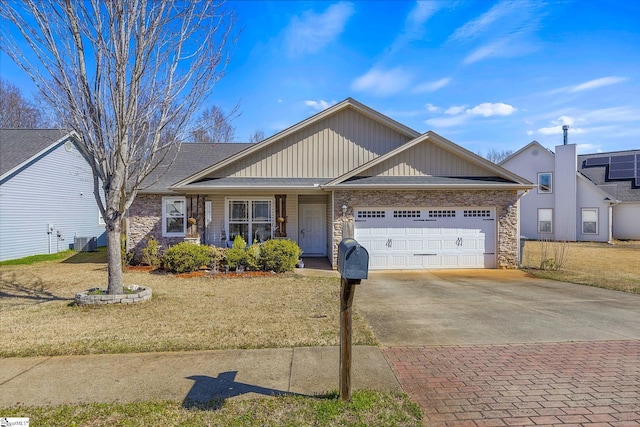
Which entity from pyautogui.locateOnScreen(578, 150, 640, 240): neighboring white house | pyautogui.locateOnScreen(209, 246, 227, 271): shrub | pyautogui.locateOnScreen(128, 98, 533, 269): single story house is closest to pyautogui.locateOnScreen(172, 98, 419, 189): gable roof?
pyautogui.locateOnScreen(128, 98, 533, 269): single story house

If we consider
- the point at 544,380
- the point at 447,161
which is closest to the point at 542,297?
the point at 544,380

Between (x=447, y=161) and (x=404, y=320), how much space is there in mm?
7940

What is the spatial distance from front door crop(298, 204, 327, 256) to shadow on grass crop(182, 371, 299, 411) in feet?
34.8

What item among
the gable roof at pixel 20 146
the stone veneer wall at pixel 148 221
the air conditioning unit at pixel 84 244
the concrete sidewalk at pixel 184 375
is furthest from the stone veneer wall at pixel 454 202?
the air conditioning unit at pixel 84 244

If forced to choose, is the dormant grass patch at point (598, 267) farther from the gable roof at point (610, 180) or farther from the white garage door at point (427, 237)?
the gable roof at point (610, 180)

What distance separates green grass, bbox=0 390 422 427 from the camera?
3.17 metres

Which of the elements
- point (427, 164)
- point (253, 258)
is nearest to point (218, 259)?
point (253, 258)

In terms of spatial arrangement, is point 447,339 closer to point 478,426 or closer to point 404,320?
point 404,320

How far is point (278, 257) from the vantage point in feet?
37.1

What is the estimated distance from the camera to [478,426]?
312 cm

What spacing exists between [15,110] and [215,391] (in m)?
33.6

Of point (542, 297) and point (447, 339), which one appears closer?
point (447, 339)

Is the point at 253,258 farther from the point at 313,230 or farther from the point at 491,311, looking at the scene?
the point at 491,311

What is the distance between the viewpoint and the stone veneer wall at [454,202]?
1183cm
